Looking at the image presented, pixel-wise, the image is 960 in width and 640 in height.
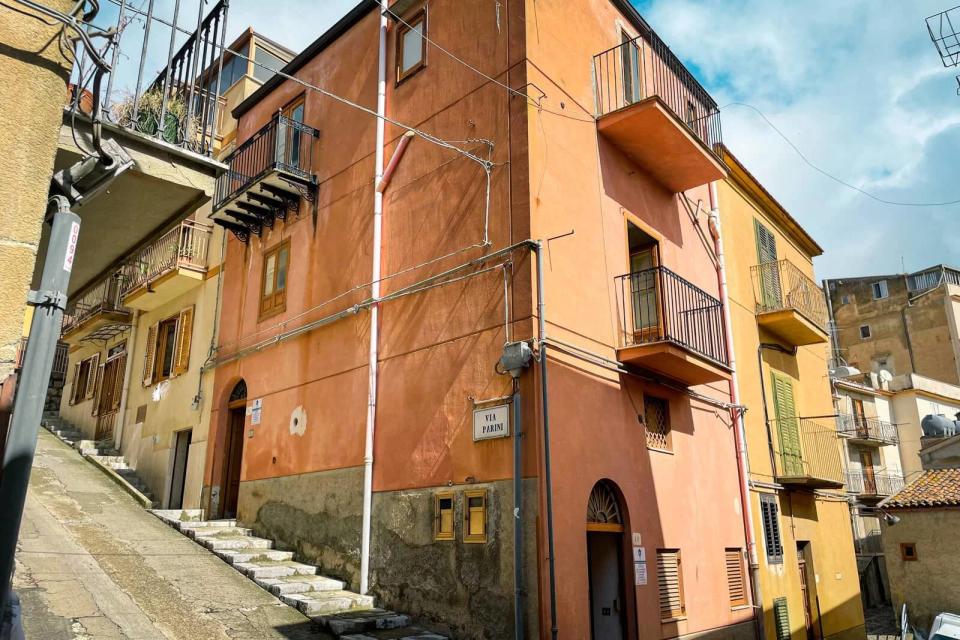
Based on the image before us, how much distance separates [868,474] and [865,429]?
2015 mm

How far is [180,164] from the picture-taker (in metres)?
5.01

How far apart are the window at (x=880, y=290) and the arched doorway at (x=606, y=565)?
1319 inches

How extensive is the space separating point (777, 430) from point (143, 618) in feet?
40.9

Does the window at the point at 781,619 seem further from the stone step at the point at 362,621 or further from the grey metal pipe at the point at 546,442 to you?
the stone step at the point at 362,621

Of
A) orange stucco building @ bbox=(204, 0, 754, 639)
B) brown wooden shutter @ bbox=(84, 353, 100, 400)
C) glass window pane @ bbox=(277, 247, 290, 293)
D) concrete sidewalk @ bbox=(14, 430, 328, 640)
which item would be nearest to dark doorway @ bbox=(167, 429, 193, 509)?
orange stucco building @ bbox=(204, 0, 754, 639)

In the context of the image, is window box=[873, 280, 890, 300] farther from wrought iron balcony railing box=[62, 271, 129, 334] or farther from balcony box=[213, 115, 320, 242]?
wrought iron balcony railing box=[62, 271, 129, 334]

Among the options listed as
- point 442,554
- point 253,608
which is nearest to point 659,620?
point 442,554

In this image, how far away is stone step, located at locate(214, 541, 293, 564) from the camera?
11.2 meters

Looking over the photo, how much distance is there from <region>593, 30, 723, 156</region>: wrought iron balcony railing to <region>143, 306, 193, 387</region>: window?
1070cm

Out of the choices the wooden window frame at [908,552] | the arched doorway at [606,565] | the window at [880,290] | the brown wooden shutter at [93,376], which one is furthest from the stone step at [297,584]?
the window at [880,290]

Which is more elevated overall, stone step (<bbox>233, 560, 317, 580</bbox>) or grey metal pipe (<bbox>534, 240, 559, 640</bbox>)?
grey metal pipe (<bbox>534, 240, 559, 640</bbox>)

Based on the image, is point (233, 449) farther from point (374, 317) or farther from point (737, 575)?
point (737, 575)

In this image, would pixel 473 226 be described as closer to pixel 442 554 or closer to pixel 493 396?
pixel 493 396

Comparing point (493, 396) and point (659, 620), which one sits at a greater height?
point (493, 396)
